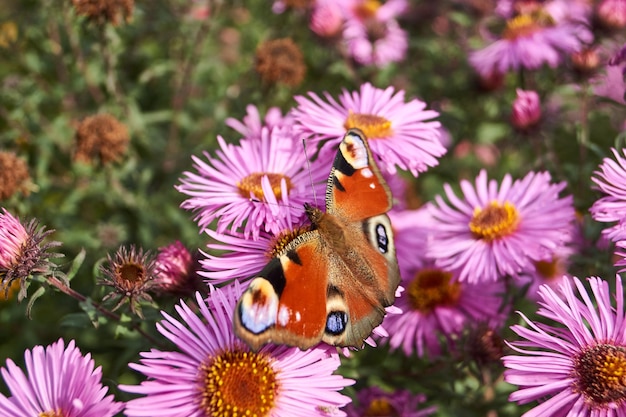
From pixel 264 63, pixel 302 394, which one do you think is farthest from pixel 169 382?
pixel 264 63

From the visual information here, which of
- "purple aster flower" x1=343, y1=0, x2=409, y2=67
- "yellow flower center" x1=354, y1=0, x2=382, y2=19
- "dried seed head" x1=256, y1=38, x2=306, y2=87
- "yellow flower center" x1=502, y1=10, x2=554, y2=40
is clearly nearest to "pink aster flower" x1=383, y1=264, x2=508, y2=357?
"dried seed head" x1=256, y1=38, x2=306, y2=87

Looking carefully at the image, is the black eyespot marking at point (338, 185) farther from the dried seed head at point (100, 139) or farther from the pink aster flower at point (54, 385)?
the dried seed head at point (100, 139)

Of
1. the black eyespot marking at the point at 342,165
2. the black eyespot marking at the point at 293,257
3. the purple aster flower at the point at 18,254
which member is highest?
the black eyespot marking at the point at 342,165

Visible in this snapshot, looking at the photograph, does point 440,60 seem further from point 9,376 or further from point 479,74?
point 9,376

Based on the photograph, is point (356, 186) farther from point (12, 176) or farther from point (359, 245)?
point (12, 176)

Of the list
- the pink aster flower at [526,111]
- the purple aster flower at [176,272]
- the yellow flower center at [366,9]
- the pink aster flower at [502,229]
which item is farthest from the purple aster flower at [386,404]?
the yellow flower center at [366,9]

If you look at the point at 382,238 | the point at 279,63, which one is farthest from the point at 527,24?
the point at 382,238
